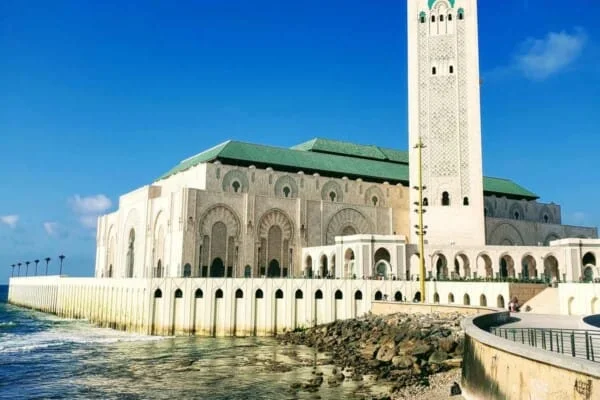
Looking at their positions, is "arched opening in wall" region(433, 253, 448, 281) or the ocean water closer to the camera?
the ocean water

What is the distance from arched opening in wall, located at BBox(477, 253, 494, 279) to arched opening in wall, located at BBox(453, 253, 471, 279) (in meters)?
1.20

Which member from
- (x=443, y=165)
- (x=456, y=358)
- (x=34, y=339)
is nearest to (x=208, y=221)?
(x=34, y=339)

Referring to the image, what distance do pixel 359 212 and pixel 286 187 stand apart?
27.7ft

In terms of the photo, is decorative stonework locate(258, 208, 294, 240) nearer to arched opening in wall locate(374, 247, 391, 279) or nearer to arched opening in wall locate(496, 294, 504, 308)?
arched opening in wall locate(374, 247, 391, 279)

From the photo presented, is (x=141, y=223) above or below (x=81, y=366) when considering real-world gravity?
above

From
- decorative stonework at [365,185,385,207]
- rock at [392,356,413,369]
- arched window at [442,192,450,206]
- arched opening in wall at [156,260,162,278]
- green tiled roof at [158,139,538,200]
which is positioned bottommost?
rock at [392,356,413,369]

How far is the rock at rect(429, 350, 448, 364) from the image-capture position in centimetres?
2277

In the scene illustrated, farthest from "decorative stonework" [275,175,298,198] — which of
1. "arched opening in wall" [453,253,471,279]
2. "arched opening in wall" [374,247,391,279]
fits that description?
"arched opening in wall" [453,253,471,279]

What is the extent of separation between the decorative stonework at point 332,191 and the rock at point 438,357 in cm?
3570

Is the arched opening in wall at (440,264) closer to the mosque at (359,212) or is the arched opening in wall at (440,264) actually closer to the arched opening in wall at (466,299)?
the mosque at (359,212)

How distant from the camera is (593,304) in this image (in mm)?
27656

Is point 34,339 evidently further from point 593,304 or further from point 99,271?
point 593,304

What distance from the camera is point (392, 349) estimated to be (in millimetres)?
25531

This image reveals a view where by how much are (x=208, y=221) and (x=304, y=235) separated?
34.4 ft
